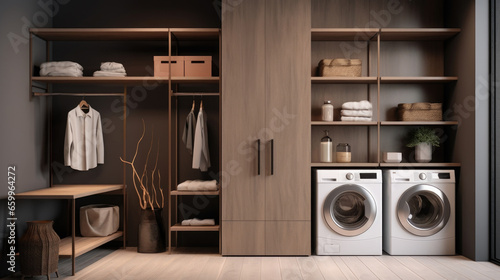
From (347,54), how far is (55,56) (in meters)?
3.14

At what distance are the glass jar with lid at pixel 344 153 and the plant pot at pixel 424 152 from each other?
72 cm

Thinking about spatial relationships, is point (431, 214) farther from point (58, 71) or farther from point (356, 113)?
point (58, 71)

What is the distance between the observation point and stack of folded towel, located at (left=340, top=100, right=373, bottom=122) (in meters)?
4.49

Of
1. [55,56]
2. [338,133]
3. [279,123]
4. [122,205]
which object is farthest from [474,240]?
[55,56]

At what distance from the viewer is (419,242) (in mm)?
4320

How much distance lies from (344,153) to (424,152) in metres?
0.82

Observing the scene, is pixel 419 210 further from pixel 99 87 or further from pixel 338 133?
pixel 99 87

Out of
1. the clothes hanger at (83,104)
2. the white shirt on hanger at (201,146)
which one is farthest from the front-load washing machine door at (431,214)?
the clothes hanger at (83,104)

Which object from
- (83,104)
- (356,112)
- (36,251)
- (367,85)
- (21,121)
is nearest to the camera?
(36,251)

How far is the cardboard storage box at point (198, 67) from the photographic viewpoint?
14.8ft

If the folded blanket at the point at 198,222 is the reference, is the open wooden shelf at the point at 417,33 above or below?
above

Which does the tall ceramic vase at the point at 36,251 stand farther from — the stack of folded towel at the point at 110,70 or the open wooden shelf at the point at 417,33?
the open wooden shelf at the point at 417,33

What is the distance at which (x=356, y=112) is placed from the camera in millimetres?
4488

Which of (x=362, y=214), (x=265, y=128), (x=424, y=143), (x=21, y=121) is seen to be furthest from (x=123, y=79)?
(x=424, y=143)
